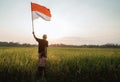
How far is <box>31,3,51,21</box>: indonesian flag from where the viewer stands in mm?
11523

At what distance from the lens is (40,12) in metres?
11.7

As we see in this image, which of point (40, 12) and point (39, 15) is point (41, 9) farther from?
point (39, 15)

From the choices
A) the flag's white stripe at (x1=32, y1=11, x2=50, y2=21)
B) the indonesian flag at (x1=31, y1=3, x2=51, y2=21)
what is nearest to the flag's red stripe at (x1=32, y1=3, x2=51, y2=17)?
the indonesian flag at (x1=31, y1=3, x2=51, y2=21)

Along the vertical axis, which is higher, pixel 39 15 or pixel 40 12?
pixel 40 12

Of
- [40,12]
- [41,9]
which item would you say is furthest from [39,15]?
[41,9]

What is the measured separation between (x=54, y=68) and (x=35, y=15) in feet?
9.62

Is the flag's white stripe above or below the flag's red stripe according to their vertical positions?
below

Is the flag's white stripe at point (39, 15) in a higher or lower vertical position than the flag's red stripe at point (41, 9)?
lower

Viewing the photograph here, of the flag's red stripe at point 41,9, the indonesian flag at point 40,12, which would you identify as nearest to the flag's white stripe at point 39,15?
the indonesian flag at point 40,12

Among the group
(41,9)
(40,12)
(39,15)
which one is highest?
(41,9)

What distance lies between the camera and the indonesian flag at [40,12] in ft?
37.8

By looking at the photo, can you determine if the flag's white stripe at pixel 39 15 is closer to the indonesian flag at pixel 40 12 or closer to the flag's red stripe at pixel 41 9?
the indonesian flag at pixel 40 12

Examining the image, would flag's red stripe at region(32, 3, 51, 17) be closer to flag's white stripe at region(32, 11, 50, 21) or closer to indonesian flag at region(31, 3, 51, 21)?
indonesian flag at region(31, 3, 51, 21)

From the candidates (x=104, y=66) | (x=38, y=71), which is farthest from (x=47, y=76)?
(x=104, y=66)
